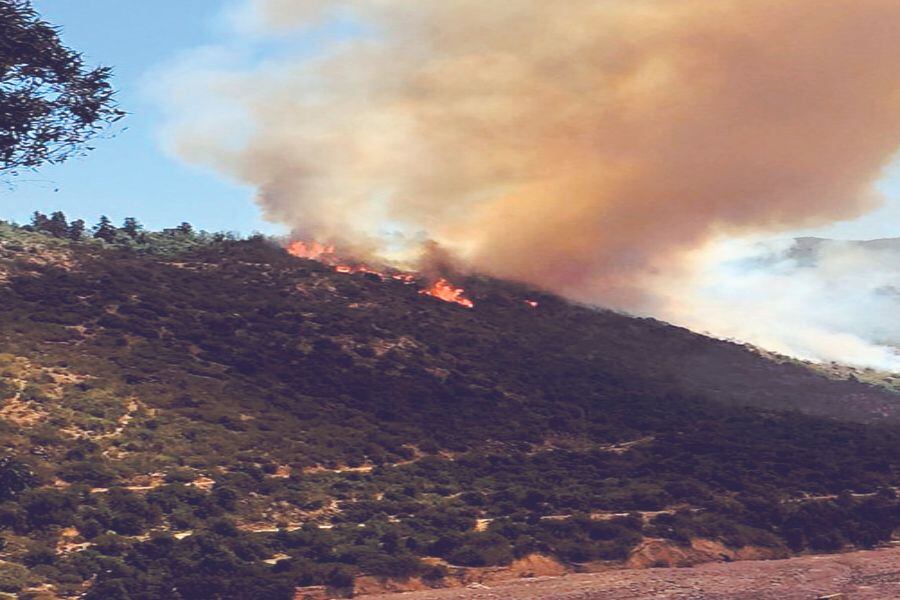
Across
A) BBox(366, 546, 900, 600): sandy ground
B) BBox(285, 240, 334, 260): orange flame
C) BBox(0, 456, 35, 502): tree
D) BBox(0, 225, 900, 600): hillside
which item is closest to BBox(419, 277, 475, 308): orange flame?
BBox(0, 225, 900, 600): hillside

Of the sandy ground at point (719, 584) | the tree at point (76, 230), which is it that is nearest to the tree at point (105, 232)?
the tree at point (76, 230)

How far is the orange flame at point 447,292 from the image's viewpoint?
10419 centimetres

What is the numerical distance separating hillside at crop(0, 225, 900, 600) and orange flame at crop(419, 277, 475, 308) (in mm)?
2174

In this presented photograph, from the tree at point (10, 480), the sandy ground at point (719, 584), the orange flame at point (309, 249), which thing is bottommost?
the sandy ground at point (719, 584)

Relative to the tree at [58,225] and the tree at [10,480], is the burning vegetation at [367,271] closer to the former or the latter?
the tree at [58,225]

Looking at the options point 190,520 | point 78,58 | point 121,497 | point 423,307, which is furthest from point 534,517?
point 423,307

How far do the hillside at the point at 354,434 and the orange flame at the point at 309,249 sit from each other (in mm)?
4512

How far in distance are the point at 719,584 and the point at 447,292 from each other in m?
68.1

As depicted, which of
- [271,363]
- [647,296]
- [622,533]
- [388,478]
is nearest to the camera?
[622,533]

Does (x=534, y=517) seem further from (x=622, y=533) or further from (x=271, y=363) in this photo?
(x=271, y=363)

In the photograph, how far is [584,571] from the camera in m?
42.5

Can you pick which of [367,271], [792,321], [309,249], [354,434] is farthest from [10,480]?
[792,321]

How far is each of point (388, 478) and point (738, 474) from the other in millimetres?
22137

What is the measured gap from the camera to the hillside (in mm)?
41562
